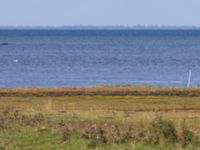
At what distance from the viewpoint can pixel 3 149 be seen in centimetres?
1972

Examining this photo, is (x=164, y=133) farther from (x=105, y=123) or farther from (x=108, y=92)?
(x=108, y=92)

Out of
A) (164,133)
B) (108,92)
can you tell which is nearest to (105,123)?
(164,133)

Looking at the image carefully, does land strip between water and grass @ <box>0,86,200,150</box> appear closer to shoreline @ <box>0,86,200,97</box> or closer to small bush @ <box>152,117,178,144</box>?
small bush @ <box>152,117,178,144</box>

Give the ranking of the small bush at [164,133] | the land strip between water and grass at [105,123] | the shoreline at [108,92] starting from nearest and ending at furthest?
1. the land strip between water and grass at [105,123]
2. the small bush at [164,133]
3. the shoreline at [108,92]

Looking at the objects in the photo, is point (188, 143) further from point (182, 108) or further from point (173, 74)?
point (173, 74)

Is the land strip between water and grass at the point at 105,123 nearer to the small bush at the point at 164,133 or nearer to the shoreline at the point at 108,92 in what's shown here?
the small bush at the point at 164,133

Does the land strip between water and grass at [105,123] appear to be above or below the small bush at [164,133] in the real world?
below

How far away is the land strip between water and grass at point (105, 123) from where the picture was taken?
68.6ft

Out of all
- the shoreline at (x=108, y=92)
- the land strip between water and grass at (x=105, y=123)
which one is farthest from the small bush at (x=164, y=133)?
the shoreline at (x=108, y=92)

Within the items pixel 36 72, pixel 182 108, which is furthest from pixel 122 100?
pixel 36 72

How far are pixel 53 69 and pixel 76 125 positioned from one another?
68.5m

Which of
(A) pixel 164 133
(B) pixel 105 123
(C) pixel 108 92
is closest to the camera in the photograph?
(A) pixel 164 133

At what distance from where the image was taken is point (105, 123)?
2633 centimetres

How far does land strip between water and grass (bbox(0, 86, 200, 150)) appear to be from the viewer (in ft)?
68.6
